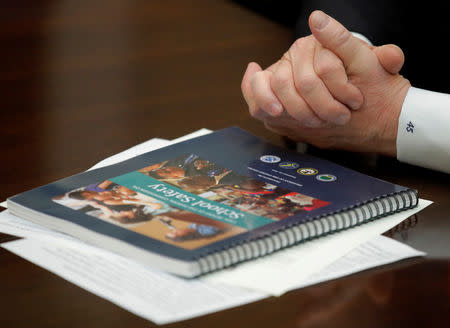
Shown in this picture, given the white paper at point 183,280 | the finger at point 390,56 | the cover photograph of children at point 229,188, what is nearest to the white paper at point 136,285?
the white paper at point 183,280

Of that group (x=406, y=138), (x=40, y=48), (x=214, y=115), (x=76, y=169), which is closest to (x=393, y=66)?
(x=406, y=138)

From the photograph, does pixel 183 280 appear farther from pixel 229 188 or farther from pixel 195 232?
pixel 229 188

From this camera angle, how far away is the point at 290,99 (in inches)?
40.2

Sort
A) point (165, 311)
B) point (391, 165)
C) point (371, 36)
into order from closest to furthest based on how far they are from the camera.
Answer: point (165, 311), point (391, 165), point (371, 36)

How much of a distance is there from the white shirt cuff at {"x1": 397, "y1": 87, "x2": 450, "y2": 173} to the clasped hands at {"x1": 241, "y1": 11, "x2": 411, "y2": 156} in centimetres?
2

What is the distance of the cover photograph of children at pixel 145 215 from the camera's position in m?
0.73

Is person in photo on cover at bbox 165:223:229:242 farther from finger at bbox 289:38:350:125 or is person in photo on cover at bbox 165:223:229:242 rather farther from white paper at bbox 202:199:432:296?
finger at bbox 289:38:350:125

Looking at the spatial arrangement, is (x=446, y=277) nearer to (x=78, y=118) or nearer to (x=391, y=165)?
(x=391, y=165)

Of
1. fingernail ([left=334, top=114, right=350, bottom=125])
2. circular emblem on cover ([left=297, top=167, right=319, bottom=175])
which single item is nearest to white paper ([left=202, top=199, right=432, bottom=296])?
circular emblem on cover ([left=297, top=167, right=319, bottom=175])

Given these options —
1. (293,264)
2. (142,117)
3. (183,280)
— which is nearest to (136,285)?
(183,280)

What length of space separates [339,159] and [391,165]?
75 mm

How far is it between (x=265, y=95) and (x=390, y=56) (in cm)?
19

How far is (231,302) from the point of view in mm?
679

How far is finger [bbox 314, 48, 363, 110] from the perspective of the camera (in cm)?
101
